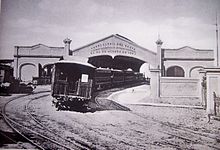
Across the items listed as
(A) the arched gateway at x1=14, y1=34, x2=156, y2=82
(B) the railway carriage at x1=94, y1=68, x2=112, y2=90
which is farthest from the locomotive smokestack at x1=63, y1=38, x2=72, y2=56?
(B) the railway carriage at x1=94, y1=68, x2=112, y2=90

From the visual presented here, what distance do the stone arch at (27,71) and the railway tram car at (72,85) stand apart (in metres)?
0.29

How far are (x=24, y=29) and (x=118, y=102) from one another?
175 centimetres

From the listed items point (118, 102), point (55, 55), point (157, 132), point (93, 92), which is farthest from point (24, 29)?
point (157, 132)

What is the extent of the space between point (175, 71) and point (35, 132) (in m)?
2.01

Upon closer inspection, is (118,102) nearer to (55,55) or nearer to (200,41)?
(55,55)

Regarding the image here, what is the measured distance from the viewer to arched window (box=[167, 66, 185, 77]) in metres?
2.96

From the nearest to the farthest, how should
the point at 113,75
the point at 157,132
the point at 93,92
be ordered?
the point at 157,132
the point at 93,92
the point at 113,75

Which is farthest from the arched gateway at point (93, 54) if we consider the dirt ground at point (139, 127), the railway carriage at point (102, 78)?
the dirt ground at point (139, 127)

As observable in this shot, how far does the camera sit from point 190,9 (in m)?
3.09

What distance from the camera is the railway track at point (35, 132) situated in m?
2.75

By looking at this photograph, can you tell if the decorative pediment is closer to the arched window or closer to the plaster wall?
the arched window

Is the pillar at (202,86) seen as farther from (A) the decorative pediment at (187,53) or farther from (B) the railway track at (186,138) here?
(B) the railway track at (186,138)

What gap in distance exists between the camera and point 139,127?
2869 mm

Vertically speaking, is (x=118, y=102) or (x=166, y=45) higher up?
→ (x=166, y=45)
